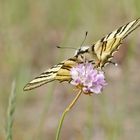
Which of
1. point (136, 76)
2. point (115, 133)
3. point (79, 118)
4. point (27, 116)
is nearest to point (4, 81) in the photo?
point (27, 116)

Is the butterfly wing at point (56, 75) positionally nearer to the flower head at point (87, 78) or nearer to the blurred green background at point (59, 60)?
the flower head at point (87, 78)

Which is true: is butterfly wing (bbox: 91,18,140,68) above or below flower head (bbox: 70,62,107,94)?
above

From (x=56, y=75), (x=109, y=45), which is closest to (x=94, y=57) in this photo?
(x=109, y=45)

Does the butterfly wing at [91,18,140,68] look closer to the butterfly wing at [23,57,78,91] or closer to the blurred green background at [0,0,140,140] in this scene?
the butterfly wing at [23,57,78,91]

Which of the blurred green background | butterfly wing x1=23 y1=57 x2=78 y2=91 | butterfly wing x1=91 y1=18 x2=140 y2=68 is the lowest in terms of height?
butterfly wing x1=23 y1=57 x2=78 y2=91

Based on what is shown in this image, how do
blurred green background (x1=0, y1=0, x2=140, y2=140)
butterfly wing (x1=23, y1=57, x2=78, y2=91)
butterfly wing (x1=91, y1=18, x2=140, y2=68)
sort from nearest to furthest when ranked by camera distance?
butterfly wing (x1=23, y1=57, x2=78, y2=91)
butterfly wing (x1=91, y1=18, x2=140, y2=68)
blurred green background (x1=0, y1=0, x2=140, y2=140)

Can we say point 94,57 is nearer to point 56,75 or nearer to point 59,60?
point 56,75

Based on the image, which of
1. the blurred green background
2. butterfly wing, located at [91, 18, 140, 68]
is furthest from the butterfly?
the blurred green background
